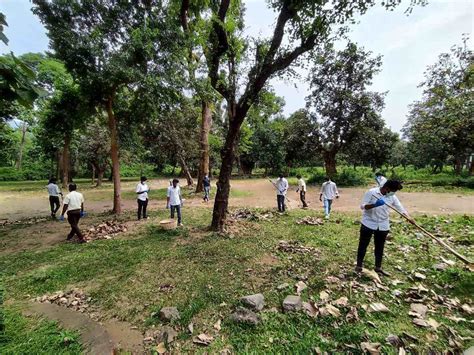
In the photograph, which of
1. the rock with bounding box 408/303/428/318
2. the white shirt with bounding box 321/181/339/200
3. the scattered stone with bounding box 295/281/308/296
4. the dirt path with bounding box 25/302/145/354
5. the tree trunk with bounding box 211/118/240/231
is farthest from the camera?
the white shirt with bounding box 321/181/339/200

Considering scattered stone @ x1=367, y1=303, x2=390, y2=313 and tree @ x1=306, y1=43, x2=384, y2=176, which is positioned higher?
tree @ x1=306, y1=43, x2=384, y2=176

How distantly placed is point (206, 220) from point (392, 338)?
25.0 feet

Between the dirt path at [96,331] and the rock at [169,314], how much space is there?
395 millimetres

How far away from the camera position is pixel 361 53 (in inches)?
872

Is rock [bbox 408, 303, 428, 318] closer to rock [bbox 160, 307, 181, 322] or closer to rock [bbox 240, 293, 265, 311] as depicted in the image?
rock [bbox 240, 293, 265, 311]

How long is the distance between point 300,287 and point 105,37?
34.0 ft

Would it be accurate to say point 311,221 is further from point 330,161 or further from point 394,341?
point 330,161

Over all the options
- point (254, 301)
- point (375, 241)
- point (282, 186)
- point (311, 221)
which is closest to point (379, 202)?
point (375, 241)

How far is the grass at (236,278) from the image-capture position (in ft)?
11.4

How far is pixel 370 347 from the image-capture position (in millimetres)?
3066

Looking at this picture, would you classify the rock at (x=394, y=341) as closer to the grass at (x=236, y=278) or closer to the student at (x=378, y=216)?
the grass at (x=236, y=278)

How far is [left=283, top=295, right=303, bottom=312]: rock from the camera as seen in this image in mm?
3960

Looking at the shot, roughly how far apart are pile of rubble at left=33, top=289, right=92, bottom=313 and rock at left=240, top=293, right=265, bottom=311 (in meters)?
2.78

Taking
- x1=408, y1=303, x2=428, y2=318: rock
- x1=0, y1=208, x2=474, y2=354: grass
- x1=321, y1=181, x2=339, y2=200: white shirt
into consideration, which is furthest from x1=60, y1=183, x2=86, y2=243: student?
x1=321, y1=181, x2=339, y2=200: white shirt
